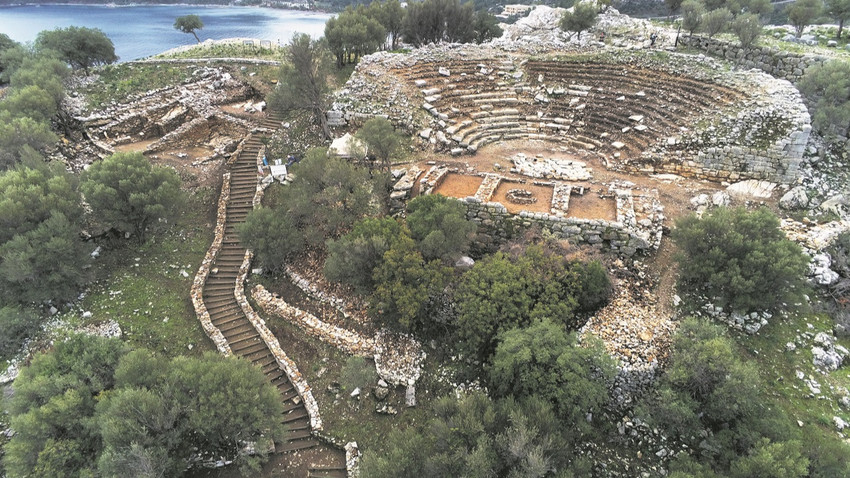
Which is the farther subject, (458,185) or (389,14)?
(389,14)

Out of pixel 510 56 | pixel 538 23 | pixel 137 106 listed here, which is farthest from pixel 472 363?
pixel 538 23

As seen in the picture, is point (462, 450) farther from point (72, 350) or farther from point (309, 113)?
point (309, 113)

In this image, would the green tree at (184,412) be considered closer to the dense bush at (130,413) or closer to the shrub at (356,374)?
the dense bush at (130,413)

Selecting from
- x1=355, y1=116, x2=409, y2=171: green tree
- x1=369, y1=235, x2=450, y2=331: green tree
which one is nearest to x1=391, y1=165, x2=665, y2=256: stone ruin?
x1=355, y1=116, x2=409, y2=171: green tree

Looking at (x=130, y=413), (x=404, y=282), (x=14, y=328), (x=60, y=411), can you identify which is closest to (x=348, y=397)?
(x=404, y=282)

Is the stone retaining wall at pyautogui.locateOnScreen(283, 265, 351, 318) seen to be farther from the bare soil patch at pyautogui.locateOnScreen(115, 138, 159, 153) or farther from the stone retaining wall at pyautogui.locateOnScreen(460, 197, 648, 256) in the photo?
the bare soil patch at pyautogui.locateOnScreen(115, 138, 159, 153)

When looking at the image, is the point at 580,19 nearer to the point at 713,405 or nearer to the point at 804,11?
the point at 804,11
